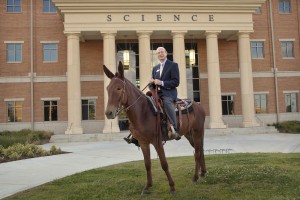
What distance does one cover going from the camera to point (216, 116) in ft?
98.5

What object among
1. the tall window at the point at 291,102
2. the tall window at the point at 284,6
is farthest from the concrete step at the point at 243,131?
the tall window at the point at 284,6

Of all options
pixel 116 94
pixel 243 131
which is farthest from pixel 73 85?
pixel 116 94

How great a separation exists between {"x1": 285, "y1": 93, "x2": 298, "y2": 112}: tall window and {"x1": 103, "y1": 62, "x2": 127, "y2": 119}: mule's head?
33361 mm

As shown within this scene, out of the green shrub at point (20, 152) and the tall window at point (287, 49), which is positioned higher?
the tall window at point (287, 49)

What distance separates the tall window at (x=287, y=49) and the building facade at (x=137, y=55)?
106 mm

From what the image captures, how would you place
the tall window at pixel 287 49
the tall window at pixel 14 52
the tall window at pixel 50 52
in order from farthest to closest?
1. the tall window at pixel 287 49
2. the tall window at pixel 50 52
3. the tall window at pixel 14 52

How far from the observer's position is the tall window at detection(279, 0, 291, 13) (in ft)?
122

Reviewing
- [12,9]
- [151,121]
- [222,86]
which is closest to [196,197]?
[151,121]

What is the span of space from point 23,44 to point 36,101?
18.8 ft

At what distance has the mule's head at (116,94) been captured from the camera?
6245 mm

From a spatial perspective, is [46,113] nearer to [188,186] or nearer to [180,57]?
[180,57]

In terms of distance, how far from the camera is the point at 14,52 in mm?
33562

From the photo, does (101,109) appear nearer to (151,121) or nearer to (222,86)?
(222,86)

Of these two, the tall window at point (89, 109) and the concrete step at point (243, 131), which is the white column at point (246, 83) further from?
the tall window at point (89, 109)
